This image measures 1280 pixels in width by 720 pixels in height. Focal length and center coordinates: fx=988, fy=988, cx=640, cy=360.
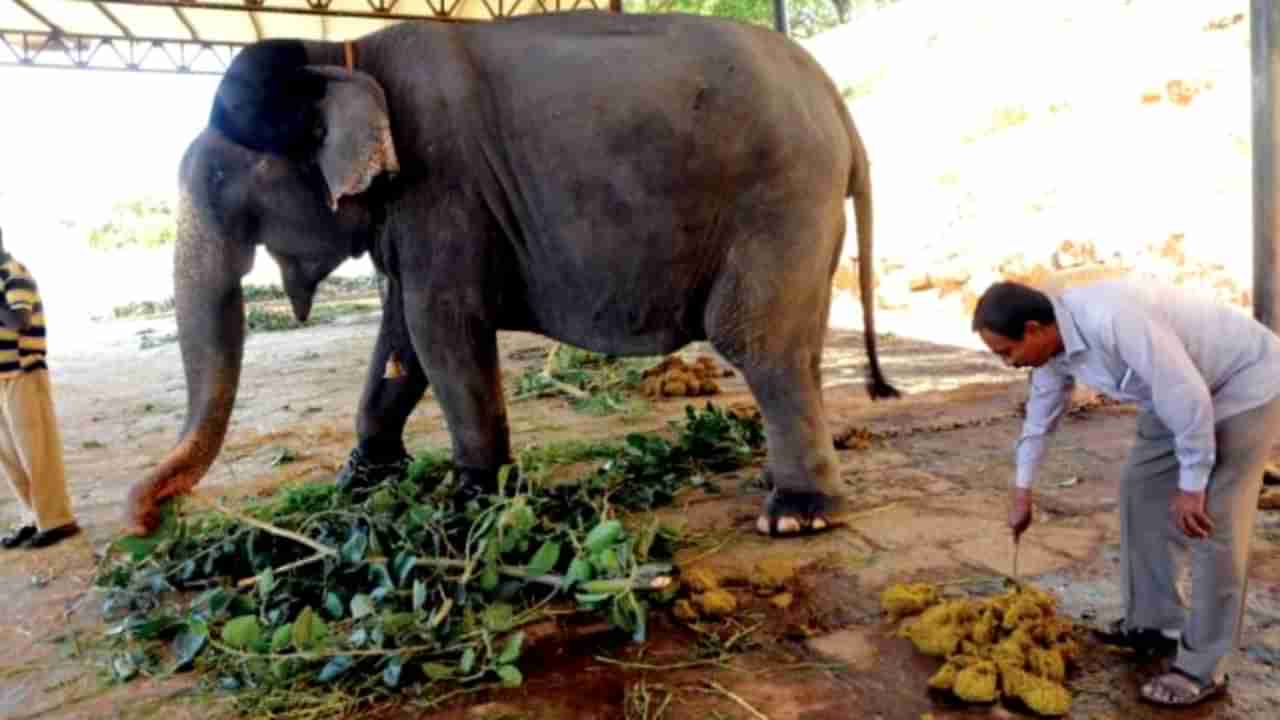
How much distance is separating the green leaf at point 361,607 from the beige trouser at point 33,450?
101 inches

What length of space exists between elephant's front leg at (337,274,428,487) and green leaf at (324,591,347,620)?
1648 mm

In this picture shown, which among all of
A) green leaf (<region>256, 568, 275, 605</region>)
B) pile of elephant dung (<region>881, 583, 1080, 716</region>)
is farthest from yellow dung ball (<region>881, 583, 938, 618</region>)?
green leaf (<region>256, 568, 275, 605</region>)

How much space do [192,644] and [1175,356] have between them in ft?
10.3

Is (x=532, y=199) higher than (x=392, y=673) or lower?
higher

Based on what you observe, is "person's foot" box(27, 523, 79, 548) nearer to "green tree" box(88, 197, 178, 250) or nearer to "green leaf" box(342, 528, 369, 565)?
"green leaf" box(342, 528, 369, 565)

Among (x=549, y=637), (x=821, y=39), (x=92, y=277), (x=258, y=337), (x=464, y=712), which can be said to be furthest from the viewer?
(x=92, y=277)

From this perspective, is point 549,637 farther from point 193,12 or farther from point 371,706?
point 193,12

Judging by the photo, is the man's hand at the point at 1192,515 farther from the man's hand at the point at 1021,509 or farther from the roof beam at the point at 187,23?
the roof beam at the point at 187,23

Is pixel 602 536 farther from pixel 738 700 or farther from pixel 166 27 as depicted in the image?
pixel 166 27

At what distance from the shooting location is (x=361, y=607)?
10.9 feet

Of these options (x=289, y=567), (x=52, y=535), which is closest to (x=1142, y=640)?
(x=289, y=567)

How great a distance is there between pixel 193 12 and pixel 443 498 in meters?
14.3

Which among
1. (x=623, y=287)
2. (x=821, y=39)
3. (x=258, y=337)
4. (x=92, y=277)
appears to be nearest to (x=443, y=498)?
(x=623, y=287)

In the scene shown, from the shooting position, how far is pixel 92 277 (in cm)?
2820
